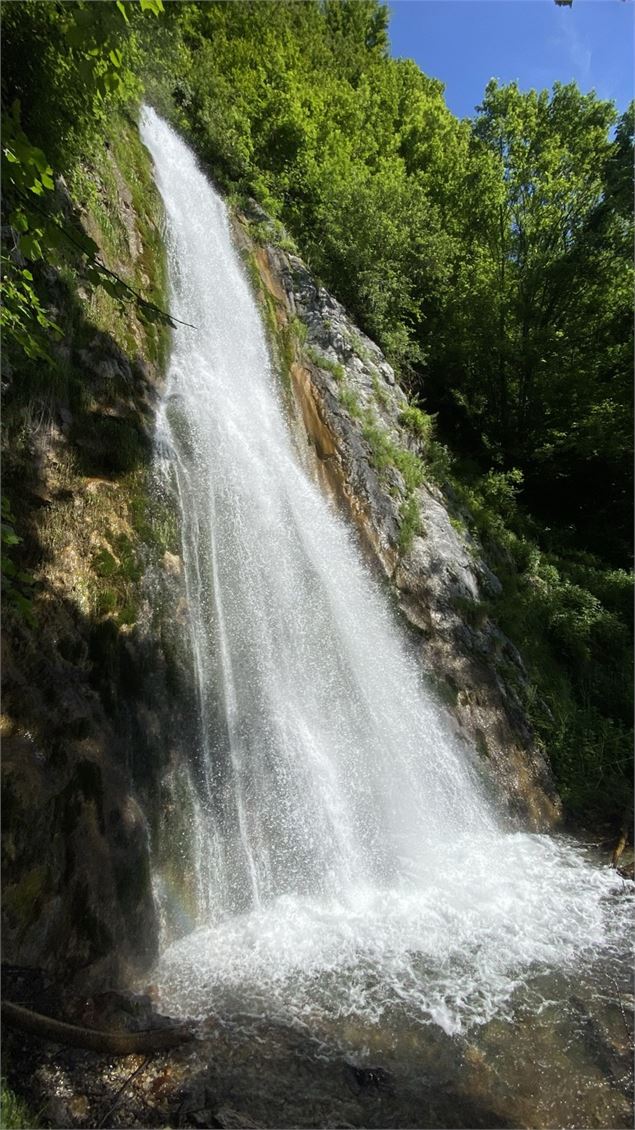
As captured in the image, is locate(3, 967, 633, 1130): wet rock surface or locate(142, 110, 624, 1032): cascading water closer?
locate(3, 967, 633, 1130): wet rock surface

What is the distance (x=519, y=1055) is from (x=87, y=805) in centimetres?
314

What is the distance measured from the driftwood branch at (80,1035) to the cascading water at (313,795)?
528 mm

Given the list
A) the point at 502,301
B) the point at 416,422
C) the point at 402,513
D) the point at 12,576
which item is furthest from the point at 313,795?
the point at 502,301

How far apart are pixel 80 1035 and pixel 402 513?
8192 mm

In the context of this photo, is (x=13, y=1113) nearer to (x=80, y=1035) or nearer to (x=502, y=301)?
(x=80, y=1035)

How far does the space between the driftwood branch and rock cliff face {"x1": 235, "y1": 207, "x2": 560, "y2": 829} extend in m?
5.63

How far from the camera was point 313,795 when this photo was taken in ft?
19.5

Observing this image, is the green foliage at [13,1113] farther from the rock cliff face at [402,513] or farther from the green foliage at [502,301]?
the green foliage at [502,301]

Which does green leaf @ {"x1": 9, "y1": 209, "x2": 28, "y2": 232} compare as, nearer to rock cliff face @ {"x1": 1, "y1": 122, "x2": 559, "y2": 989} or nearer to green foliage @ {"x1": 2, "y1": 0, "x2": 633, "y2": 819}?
rock cliff face @ {"x1": 1, "y1": 122, "x2": 559, "y2": 989}

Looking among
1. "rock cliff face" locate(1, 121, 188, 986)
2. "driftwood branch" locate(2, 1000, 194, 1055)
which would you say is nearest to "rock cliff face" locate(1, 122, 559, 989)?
"rock cliff face" locate(1, 121, 188, 986)

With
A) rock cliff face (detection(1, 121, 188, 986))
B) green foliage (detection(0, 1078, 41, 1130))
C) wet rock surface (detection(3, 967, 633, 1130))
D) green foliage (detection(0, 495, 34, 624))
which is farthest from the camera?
rock cliff face (detection(1, 121, 188, 986))

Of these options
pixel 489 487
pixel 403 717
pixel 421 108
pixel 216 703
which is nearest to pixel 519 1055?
pixel 216 703

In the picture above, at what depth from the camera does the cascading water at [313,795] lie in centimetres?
433

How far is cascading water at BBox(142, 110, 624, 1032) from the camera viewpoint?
4.33 m
